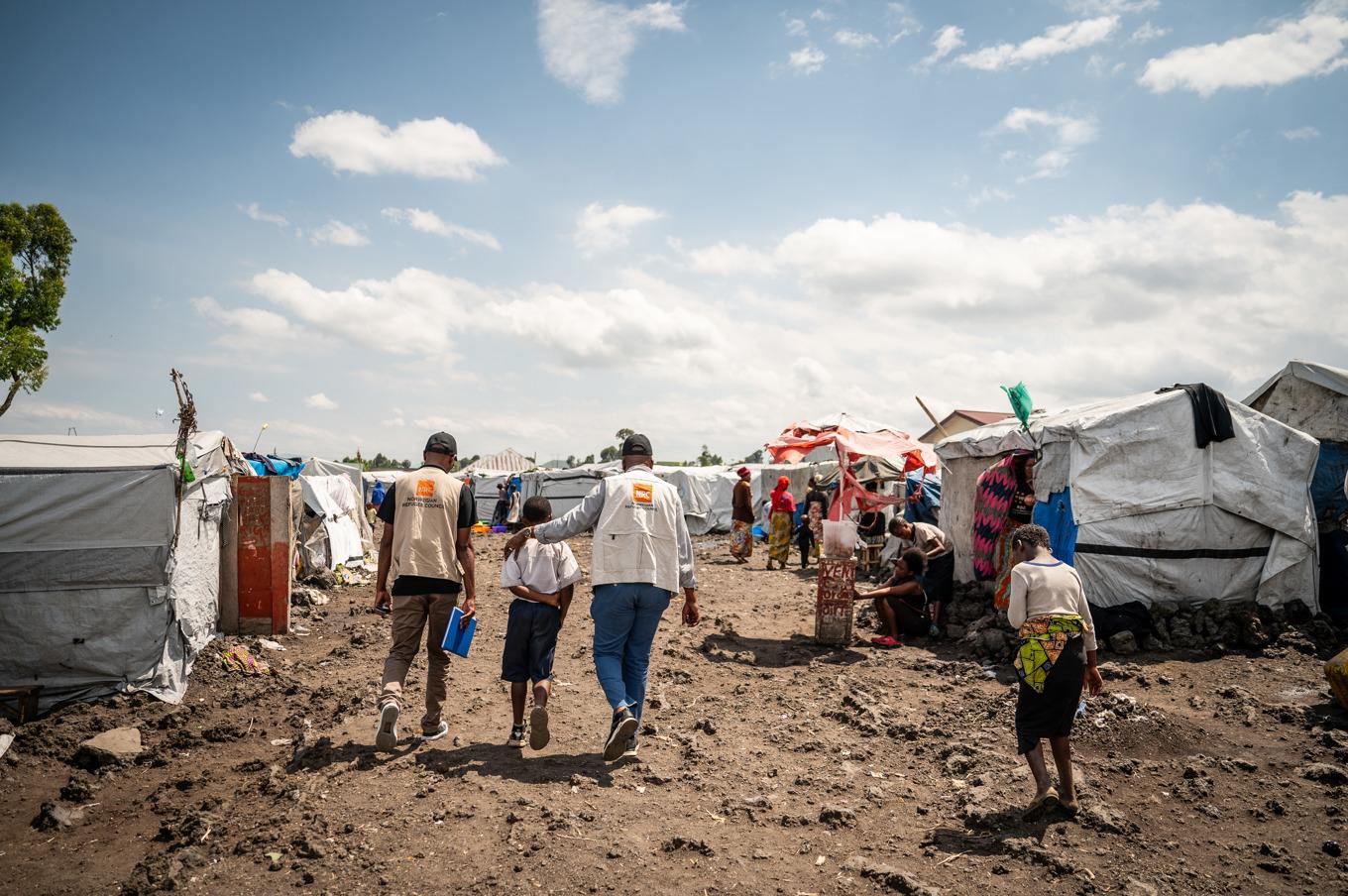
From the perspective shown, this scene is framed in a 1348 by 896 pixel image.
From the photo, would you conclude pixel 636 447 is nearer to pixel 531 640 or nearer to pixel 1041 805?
pixel 531 640

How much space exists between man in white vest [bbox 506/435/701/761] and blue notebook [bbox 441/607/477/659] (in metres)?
0.53

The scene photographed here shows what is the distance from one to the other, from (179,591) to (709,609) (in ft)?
21.0

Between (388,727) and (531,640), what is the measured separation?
968 millimetres

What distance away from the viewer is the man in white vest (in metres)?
4.47

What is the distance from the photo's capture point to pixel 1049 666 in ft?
12.6

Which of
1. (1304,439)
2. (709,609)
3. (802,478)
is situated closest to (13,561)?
(709,609)

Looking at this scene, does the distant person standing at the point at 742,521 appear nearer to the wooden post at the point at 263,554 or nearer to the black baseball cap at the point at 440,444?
the wooden post at the point at 263,554

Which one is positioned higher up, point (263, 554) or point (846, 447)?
point (846, 447)

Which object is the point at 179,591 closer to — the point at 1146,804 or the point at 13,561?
the point at 13,561

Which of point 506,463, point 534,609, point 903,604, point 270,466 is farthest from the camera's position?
point 506,463

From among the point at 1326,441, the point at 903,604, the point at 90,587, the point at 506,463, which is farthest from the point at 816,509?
the point at 506,463

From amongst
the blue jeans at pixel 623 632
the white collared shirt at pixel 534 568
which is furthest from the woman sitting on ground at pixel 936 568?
the white collared shirt at pixel 534 568

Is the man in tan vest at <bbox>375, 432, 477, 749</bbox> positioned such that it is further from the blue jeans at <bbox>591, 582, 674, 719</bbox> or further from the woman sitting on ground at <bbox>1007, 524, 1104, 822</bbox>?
the woman sitting on ground at <bbox>1007, 524, 1104, 822</bbox>

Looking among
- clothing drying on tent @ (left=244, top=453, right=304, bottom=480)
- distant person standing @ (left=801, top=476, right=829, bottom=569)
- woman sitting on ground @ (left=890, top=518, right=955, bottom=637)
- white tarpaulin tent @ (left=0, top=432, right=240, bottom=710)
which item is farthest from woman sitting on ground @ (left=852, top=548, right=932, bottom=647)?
clothing drying on tent @ (left=244, top=453, right=304, bottom=480)
